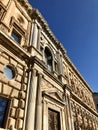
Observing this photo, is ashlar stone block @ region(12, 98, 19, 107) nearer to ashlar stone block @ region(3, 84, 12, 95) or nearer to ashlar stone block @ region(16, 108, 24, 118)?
ashlar stone block @ region(16, 108, 24, 118)

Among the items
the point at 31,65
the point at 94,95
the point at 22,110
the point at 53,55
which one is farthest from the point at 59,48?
the point at 94,95

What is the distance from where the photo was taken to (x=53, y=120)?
7895 millimetres

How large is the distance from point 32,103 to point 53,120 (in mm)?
2310

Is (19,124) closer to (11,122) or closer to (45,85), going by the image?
(11,122)

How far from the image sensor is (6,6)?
311 inches

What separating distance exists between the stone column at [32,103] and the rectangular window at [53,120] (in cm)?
180

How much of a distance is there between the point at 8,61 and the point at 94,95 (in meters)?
21.7

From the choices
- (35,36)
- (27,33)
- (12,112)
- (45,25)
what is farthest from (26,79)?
(45,25)

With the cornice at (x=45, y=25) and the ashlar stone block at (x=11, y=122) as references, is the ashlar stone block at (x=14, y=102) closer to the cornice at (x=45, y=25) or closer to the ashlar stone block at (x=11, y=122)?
the ashlar stone block at (x=11, y=122)

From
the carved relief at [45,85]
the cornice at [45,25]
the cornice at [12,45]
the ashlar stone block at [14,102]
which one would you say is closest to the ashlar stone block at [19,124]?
the ashlar stone block at [14,102]

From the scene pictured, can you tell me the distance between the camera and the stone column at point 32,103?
565 centimetres

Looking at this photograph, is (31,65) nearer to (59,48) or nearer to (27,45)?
(27,45)

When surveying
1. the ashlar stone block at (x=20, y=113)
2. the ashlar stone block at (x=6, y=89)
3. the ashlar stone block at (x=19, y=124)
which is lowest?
the ashlar stone block at (x=19, y=124)

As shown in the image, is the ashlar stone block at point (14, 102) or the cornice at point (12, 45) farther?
the cornice at point (12, 45)
